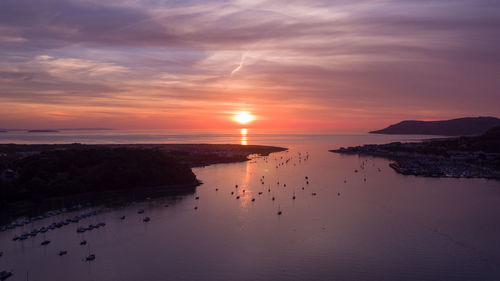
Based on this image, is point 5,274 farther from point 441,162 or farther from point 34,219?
point 441,162

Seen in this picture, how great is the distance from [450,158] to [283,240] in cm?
6000

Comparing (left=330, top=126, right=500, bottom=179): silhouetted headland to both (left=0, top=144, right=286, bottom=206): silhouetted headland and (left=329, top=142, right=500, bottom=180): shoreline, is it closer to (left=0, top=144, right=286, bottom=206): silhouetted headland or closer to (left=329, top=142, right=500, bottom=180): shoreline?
(left=329, top=142, right=500, bottom=180): shoreline

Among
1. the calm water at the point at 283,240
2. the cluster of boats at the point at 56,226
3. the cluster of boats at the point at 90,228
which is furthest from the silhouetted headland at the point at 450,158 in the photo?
the cluster of boats at the point at 56,226

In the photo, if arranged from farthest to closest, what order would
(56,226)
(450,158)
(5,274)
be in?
(450,158) < (56,226) < (5,274)

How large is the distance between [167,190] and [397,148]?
2642 inches

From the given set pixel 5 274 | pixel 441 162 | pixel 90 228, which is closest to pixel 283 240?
pixel 90 228

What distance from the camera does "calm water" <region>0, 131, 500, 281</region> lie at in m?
18.9

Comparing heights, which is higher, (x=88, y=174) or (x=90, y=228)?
(x=88, y=174)

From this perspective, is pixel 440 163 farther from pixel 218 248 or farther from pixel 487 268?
pixel 218 248

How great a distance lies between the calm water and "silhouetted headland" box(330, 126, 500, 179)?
14.7m

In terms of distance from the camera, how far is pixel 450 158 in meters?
70.3

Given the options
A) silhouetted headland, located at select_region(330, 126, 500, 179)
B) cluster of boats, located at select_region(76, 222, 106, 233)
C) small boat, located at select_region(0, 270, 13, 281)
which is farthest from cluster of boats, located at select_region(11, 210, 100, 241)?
silhouetted headland, located at select_region(330, 126, 500, 179)

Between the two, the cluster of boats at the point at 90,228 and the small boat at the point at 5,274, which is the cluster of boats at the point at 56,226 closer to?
the cluster of boats at the point at 90,228

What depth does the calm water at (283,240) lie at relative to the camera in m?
18.9
